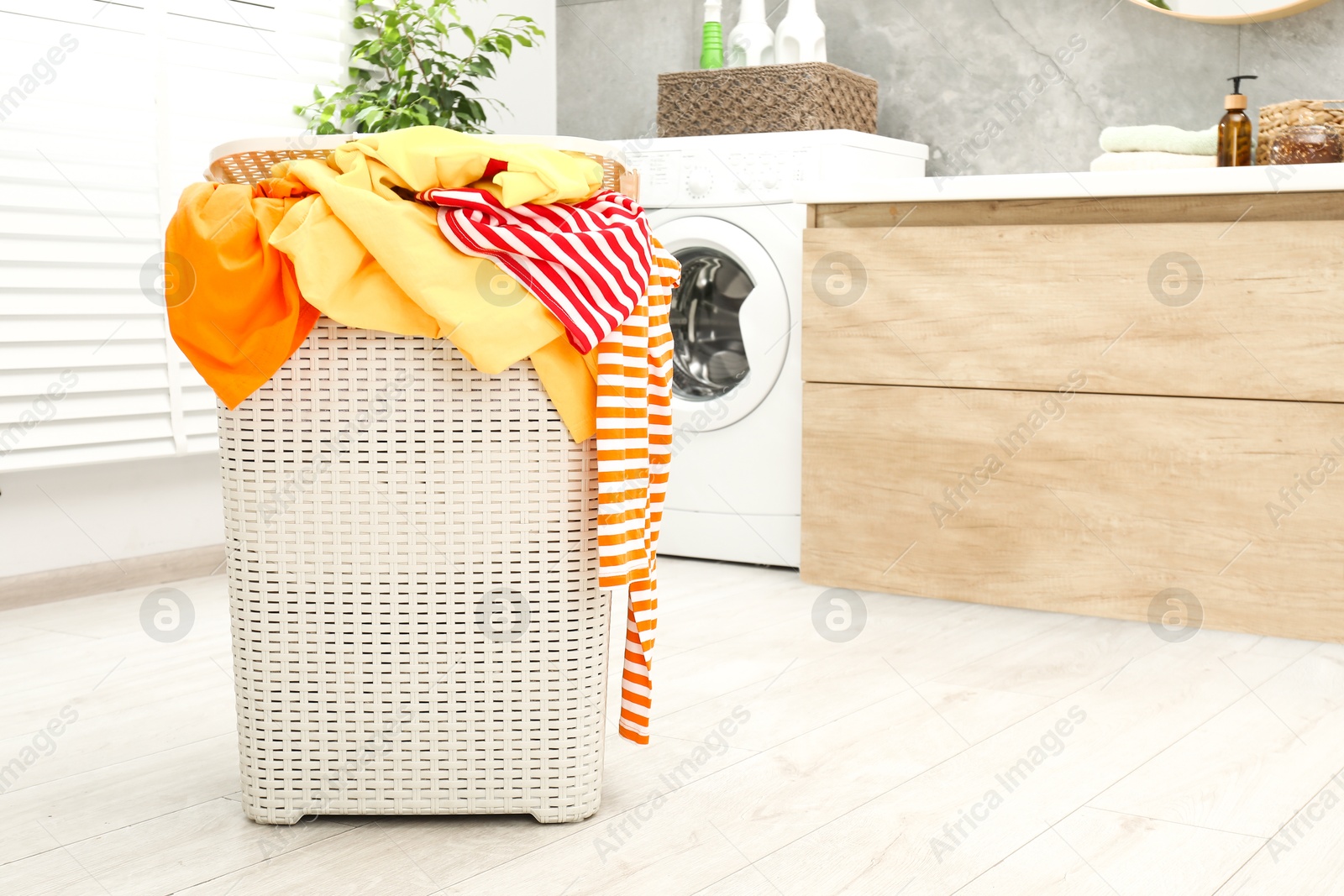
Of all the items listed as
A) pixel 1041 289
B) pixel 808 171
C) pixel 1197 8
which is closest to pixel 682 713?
pixel 1041 289

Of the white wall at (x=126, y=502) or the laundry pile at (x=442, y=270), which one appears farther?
the white wall at (x=126, y=502)

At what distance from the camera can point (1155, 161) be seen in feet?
7.36

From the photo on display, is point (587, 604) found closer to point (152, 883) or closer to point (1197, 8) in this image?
point (152, 883)

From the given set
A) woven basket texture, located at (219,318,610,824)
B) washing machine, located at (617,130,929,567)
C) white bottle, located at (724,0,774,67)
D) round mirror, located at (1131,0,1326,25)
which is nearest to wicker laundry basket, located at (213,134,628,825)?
woven basket texture, located at (219,318,610,824)

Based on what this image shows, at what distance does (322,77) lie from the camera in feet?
8.86

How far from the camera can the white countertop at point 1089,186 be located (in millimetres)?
2004

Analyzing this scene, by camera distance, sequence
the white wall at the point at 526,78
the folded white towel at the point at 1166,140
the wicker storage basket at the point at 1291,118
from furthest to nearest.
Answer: the white wall at the point at 526,78 → the folded white towel at the point at 1166,140 → the wicker storage basket at the point at 1291,118

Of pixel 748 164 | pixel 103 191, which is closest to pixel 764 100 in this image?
pixel 748 164

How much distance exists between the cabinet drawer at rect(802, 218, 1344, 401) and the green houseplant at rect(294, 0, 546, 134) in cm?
90

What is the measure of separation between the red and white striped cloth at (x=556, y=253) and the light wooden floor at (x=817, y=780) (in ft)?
1.80

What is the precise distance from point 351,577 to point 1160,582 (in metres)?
1.47

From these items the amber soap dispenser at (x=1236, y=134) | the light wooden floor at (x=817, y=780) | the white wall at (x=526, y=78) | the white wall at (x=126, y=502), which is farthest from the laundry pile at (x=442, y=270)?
the white wall at (x=526, y=78)

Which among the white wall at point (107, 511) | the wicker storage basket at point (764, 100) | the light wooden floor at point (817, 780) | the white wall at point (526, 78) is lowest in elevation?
the light wooden floor at point (817, 780)

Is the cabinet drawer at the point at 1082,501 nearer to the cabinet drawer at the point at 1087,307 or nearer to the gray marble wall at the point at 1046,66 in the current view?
the cabinet drawer at the point at 1087,307
